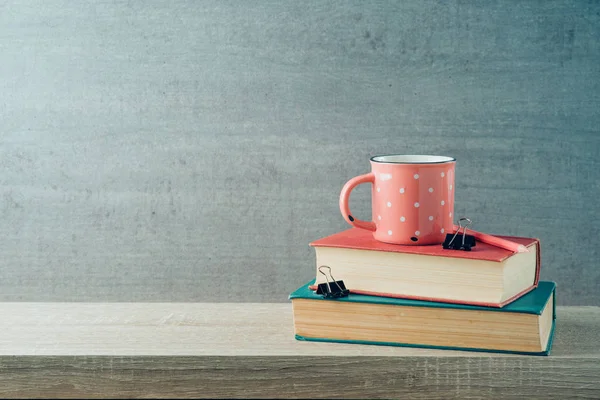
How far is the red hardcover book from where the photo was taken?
819mm

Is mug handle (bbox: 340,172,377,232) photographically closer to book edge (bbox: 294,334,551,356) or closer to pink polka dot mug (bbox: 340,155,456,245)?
pink polka dot mug (bbox: 340,155,456,245)

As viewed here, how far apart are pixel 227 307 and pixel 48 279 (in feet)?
1.02

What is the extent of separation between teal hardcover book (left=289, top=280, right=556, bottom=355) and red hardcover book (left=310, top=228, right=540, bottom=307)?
0.01 metres

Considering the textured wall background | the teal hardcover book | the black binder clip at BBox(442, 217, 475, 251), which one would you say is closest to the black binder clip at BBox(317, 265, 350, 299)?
the teal hardcover book

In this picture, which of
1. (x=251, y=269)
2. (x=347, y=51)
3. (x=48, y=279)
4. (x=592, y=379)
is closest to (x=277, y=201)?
(x=251, y=269)

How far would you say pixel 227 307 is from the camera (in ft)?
3.57

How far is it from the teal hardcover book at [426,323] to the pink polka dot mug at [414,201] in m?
0.09

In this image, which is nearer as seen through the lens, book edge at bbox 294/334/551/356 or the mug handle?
book edge at bbox 294/334/551/356

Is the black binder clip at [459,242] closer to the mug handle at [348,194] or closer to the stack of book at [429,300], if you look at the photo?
the stack of book at [429,300]

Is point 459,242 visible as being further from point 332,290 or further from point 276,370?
point 276,370

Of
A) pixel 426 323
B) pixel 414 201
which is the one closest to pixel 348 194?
pixel 414 201

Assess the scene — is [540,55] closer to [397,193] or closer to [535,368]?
[397,193]

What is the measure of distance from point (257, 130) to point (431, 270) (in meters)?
0.40

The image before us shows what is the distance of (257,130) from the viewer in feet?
3.61
